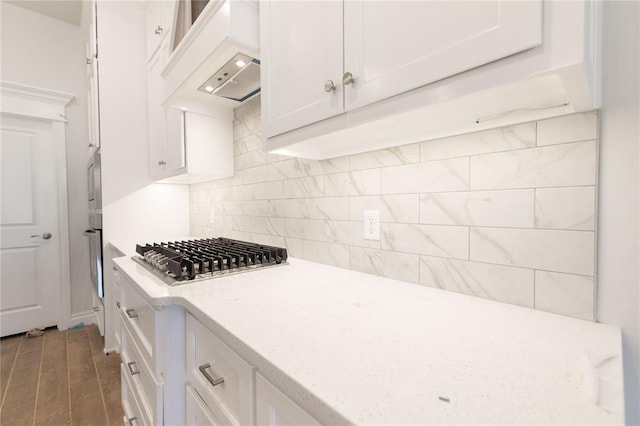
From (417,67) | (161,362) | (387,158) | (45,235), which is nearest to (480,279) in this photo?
Answer: (387,158)

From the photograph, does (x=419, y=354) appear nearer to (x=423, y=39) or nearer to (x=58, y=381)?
(x=423, y=39)

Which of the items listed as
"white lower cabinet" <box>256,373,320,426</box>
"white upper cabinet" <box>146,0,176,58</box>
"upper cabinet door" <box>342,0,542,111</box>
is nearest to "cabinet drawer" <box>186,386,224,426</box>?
"white lower cabinet" <box>256,373,320,426</box>

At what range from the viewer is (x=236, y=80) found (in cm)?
147

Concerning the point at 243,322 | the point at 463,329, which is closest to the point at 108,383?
the point at 243,322

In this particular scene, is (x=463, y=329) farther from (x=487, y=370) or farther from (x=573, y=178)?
(x=573, y=178)

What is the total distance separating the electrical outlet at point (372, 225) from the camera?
1.14 meters

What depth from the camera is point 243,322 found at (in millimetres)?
705

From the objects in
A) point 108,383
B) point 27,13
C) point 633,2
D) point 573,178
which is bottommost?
point 108,383

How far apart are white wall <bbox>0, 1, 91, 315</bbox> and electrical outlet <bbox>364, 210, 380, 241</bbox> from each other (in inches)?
132

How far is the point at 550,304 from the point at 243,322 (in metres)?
0.76

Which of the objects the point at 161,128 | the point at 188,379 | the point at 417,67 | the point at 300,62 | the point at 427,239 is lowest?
the point at 188,379

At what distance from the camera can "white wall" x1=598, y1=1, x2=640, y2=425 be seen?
0.62 meters

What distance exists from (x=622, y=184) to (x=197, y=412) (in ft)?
4.09

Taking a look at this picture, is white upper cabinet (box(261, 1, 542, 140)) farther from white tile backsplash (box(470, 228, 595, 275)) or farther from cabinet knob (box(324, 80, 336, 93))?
white tile backsplash (box(470, 228, 595, 275))
